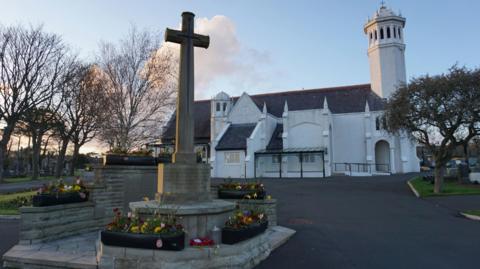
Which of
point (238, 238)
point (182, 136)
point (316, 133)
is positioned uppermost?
point (316, 133)

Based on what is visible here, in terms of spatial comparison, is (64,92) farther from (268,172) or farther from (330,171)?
(330,171)

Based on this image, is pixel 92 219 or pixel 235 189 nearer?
pixel 92 219

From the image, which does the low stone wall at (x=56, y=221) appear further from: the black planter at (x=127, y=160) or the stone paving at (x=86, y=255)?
the black planter at (x=127, y=160)

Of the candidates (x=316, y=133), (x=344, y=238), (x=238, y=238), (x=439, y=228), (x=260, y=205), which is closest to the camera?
(x=238, y=238)

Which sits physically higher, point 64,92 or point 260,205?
point 64,92

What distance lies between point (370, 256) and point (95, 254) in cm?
585

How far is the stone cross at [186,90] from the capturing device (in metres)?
7.25

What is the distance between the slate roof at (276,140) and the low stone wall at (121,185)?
1304 inches

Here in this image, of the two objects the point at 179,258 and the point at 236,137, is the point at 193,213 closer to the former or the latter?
the point at 179,258

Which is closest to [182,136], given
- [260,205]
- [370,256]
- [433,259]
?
[260,205]

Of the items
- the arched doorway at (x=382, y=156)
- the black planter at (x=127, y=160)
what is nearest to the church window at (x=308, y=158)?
the arched doorway at (x=382, y=156)

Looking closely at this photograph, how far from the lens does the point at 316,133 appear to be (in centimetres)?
4122

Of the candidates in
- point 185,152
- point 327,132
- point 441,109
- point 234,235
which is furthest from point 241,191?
point 327,132

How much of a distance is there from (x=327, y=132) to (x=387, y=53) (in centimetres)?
1545
